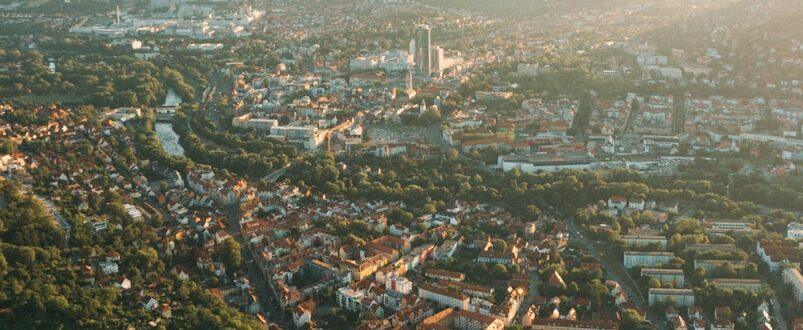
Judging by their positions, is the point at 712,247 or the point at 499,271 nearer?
the point at 499,271

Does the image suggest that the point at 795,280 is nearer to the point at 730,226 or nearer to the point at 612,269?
the point at 730,226

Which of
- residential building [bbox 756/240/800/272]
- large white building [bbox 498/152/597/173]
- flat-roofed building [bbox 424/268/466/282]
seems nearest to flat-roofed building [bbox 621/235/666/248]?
residential building [bbox 756/240/800/272]

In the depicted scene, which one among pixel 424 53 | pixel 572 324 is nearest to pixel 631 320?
pixel 572 324

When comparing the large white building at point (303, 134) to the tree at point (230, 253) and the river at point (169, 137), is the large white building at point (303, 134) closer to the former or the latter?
the river at point (169, 137)

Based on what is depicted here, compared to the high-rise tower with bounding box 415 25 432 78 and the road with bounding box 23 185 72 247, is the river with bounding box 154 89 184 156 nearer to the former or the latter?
the road with bounding box 23 185 72 247

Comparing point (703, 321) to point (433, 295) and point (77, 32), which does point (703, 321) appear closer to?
point (433, 295)

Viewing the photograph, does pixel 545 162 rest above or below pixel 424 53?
below
